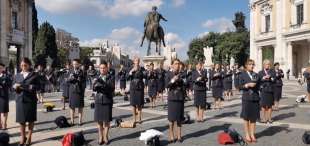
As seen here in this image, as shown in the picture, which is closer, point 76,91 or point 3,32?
point 76,91

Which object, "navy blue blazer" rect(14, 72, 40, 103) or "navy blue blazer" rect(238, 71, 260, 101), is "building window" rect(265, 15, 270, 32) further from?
"navy blue blazer" rect(14, 72, 40, 103)

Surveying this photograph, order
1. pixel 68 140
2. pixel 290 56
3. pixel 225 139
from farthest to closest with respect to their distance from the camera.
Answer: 1. pixel 290 56
2. pixel 225 139
3. pixel 68 140

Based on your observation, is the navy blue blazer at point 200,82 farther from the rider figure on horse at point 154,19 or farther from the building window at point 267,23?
the building window at point 267,23

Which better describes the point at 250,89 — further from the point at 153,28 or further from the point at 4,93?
the point at 153,28

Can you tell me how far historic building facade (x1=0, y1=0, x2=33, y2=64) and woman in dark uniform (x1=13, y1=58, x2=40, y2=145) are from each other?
36.0 m

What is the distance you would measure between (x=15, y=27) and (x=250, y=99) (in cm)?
4292

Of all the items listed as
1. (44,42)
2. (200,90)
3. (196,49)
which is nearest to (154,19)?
(200,90)

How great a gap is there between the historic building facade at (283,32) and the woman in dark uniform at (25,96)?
41.7 m

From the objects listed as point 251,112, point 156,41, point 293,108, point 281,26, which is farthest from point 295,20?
point 251,112

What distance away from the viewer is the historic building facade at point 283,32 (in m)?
49.3

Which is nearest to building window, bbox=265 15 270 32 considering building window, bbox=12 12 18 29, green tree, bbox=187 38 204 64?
building window, bbox=12 12 18 29

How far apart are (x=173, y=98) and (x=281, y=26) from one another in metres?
44.9

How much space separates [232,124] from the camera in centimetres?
1384

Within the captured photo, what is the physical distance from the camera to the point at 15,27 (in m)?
49.3
